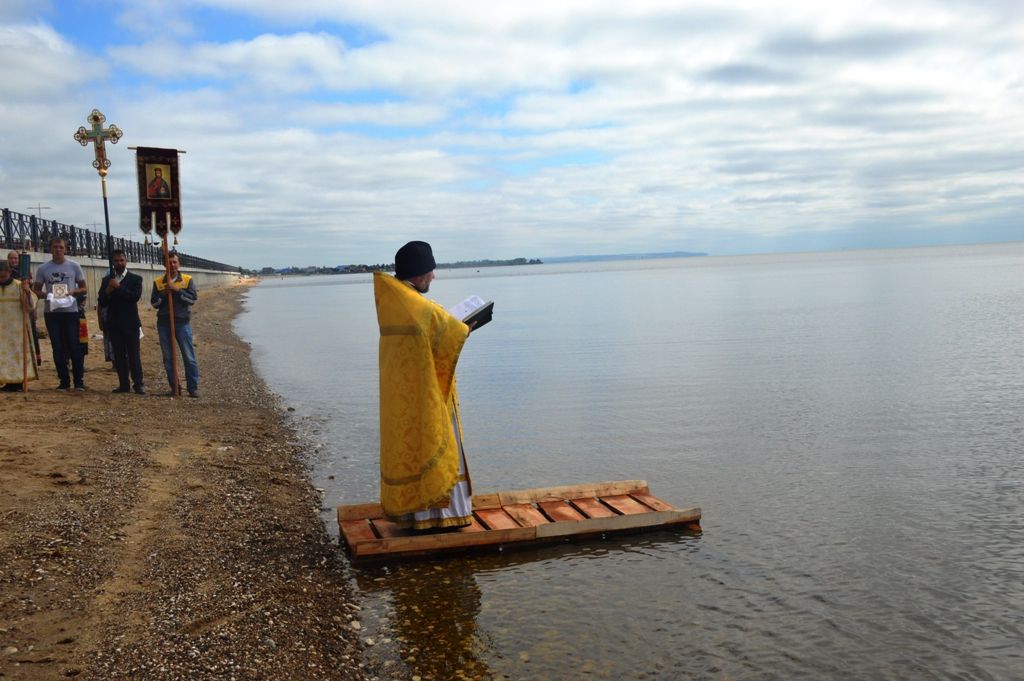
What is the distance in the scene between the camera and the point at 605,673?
5.39 meters

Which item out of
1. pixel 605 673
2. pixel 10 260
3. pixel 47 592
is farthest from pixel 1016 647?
pixel 10 260

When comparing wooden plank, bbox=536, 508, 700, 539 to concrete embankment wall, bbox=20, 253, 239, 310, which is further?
concrete embankment wall, bbox=20, 253, 239, 310

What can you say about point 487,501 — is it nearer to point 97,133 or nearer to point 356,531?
point 356,531

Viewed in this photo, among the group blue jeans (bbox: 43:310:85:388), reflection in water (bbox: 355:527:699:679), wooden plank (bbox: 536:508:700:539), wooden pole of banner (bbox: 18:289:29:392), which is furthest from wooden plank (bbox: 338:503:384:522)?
wooden pole of banner (bbox: 18:289:29:392)

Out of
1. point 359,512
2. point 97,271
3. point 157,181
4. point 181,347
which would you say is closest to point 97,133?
point 157,181

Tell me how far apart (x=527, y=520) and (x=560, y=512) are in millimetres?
379

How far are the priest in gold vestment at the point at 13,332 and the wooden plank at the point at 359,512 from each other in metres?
7.51

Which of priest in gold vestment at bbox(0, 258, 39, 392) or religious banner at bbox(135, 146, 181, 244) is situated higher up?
religious banner at bbox(135, 146, 181, 244)

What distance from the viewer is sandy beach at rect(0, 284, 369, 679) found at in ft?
16.3

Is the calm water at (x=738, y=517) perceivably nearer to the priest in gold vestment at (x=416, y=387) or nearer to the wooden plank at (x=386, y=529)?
the wooden plank at (x=386, y=529)

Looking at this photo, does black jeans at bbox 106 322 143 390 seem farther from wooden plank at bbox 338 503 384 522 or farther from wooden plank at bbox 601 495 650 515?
wooden plank at bbox 601 495 650 515

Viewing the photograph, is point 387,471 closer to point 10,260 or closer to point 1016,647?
point 1016,647

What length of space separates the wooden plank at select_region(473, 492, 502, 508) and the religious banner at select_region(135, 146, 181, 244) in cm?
794

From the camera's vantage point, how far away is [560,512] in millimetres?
7695
